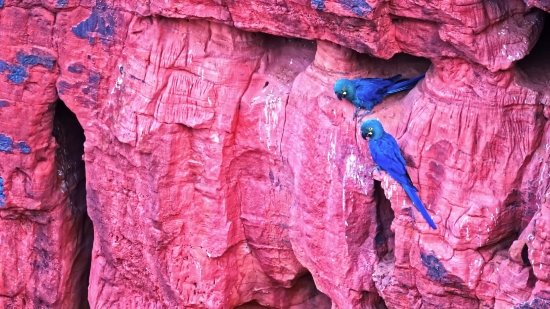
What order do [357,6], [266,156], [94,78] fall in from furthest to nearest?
[94,78]
[266,156]
[357,6]

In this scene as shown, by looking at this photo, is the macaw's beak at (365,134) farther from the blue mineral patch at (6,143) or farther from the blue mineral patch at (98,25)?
the blue mineral patch at (6,143)

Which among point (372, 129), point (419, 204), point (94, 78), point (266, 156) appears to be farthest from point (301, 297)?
point (94, 78)

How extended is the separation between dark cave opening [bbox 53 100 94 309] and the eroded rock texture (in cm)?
1

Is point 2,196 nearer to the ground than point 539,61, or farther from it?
nearer to the ground

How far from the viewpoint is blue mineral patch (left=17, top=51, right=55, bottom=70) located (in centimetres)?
608

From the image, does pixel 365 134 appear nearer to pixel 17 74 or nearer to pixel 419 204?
pixel 419 204

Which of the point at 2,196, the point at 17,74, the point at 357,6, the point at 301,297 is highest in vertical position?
the point at 357,6

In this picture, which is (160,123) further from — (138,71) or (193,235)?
(193,235)

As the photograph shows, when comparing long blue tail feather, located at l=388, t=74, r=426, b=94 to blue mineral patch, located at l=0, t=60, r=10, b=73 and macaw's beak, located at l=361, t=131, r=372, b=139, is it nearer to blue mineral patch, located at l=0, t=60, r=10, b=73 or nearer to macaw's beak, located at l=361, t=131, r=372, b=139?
macaw's beak, located at l=361, t=131, r=372, b=139

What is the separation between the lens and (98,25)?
5.90 metres

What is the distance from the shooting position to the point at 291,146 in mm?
5559

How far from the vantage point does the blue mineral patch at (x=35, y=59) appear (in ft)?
20.0

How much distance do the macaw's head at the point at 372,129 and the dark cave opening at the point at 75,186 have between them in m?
2.39

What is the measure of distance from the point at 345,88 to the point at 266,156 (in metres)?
0.89
